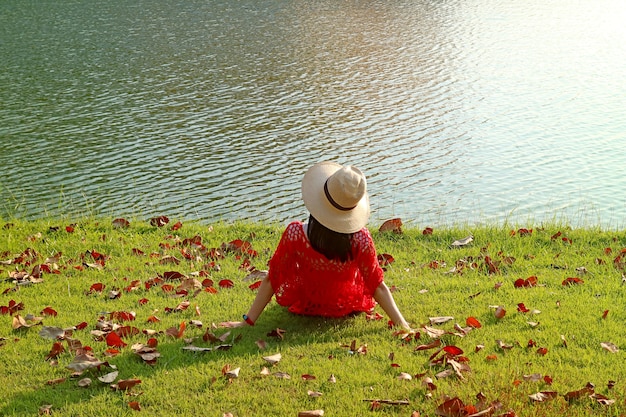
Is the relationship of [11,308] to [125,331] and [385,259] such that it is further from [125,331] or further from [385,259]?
[385,259]

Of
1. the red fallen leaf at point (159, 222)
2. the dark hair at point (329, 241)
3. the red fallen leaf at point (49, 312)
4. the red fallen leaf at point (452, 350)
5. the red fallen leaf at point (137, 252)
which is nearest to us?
the red fallen leaf at point (452, 350)

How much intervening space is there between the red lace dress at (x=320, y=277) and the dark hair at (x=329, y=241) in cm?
5

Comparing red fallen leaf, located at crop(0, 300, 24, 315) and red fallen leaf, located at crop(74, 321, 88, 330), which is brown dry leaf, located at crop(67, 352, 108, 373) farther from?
red fallen leaf, located at crop(0, 300, 24, 315)

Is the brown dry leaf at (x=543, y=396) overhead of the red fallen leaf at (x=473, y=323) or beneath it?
overhead

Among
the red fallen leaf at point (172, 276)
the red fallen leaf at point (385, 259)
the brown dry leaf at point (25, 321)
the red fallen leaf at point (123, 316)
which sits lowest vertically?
the red fallen leaf at point (385, 259)

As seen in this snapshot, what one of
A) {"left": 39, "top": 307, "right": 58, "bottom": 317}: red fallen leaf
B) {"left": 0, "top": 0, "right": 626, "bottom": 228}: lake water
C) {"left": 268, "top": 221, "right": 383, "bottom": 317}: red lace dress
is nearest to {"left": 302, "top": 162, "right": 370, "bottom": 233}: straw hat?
{"left": 268, "top": 221, "right": 383, "bottom": 317}: red lace dress

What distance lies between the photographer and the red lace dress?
573 centimetres

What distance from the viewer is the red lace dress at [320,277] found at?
5730 mm

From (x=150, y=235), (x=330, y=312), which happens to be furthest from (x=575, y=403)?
(x=150, y=235)

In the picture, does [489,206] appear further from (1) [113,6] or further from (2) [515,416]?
(1) [113,6]

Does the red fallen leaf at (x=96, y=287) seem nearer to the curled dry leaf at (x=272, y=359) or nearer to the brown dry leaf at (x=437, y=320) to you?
the curled dry leaf at (x=272, y=359)

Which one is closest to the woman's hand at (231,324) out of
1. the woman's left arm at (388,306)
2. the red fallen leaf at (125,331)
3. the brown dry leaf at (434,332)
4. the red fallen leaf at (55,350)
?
the red fallen leaf at (125,331)

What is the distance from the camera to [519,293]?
653 cm

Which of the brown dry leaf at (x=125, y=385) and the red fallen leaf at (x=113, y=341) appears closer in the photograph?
the brown dry leaf at (x=125, y=385)
